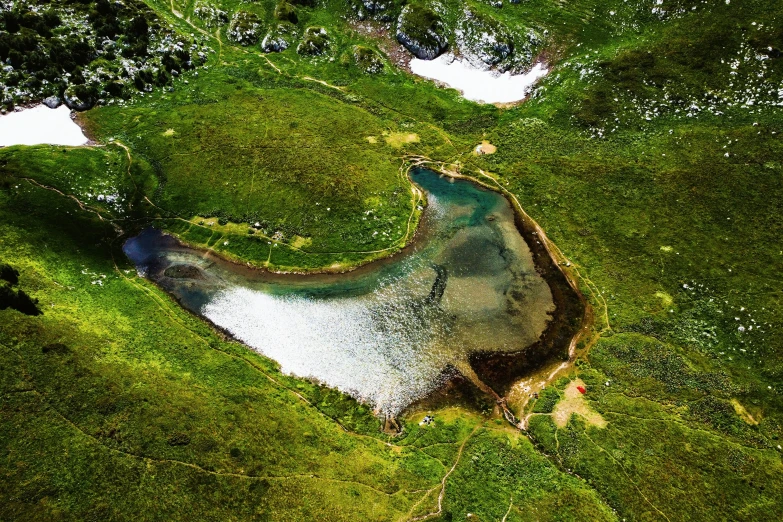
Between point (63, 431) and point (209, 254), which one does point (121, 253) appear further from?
point (63, 431)

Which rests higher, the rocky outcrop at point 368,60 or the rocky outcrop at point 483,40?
the rocky outcrop at point 483,40

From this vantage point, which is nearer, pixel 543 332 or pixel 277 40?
pixel 543 332

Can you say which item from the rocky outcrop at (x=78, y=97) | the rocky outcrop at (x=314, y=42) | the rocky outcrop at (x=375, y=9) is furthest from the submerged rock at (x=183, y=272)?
the rocky outcrop at (x=375, y=9)

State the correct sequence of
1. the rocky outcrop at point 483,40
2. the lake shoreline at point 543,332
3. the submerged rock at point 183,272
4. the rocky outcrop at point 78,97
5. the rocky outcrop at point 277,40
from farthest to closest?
the rocky outcrop at point 277,40
the rocky outcrop at point 483,40
the rocky outcrop at point 78,97
the submerged rock at point 183,272
the lake shoreline at point 543,332

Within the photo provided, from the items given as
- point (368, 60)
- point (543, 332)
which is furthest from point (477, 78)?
point (543, 332)

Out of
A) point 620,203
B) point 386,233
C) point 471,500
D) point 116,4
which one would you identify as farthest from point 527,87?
point 116,4

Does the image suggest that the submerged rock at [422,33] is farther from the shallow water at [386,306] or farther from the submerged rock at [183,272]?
the submerged rock at [183,272]

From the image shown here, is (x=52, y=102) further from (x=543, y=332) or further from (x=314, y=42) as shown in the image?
(x=543, y=332)
